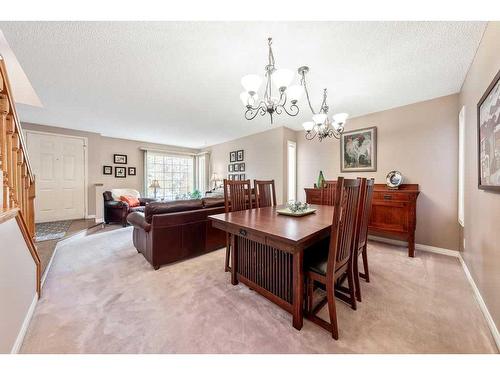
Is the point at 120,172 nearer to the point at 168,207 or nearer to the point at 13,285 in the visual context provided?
the point at 168,207

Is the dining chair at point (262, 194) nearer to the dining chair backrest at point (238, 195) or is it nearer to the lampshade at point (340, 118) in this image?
the dining chair backrest at point (238, 195)

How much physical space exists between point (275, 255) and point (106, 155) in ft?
19.0

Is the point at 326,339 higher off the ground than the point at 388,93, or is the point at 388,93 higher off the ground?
the point at 388,93

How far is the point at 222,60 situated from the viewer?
6.48ft

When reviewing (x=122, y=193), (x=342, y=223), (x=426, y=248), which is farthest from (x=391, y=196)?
(x=122, y=193)

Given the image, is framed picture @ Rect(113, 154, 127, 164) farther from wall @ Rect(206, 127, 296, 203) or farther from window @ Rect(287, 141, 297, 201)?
window @ Rect(287, 141, 297, 201)

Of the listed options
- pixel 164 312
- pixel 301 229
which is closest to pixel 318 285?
pixel 301 229

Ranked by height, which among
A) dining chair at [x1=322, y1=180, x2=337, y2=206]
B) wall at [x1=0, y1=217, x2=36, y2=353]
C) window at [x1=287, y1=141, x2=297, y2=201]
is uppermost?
window at [x1=287, y1=141, x2=297, y2=201]

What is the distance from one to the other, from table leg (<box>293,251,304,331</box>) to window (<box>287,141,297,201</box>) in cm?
313

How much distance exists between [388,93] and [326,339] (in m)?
3.05

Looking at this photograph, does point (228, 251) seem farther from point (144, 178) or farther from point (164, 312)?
point (144, 178)

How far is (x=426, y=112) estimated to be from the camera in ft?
9.44

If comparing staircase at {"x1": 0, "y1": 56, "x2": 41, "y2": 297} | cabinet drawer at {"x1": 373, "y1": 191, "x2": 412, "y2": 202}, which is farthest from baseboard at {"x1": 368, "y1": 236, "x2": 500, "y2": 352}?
staircase at {"x1": 0, "y1": 56, "x2": 41, "y2": 297}

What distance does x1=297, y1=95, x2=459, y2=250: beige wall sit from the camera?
2711 mm
